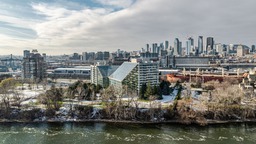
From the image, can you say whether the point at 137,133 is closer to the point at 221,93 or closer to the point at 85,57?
the point at 221,93

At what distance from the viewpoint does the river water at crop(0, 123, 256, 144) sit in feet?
55.5

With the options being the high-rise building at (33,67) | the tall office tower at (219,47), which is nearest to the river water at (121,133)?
the high-rise building at (33,67)

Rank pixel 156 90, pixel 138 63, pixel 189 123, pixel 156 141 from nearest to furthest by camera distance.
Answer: pixel 156 141, pixel 189 123, pixel 156 90, pixel 138 63

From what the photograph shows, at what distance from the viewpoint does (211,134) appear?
18.2 m

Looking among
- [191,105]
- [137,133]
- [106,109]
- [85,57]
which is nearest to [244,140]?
[191,105]

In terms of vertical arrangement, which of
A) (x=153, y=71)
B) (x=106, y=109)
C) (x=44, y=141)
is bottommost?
(x=44, y=141)

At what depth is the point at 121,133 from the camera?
18484mm

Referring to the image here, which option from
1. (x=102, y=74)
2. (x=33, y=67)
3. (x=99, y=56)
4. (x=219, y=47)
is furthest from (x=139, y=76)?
(x=219, y=47)

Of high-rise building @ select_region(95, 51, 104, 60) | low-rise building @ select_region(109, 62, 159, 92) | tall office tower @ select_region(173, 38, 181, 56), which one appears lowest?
low-rise building @ select_region(109, 62, 159, 92)

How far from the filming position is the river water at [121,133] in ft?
55.5

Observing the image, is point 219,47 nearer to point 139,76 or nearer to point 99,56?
point 99,56

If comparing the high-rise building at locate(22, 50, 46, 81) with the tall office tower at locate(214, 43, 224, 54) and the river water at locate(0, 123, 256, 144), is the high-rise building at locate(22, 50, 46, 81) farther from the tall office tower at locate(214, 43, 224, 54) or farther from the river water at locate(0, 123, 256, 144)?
the tall office tower at locate(214, 43, 224, 54)

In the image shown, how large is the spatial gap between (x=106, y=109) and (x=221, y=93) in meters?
11.8

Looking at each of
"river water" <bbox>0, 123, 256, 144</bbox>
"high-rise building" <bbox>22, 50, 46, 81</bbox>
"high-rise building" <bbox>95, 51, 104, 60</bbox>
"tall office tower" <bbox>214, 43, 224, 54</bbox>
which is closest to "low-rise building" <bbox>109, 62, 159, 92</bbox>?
"river water" <bbox>0, 123, 256, 144</bbox>
